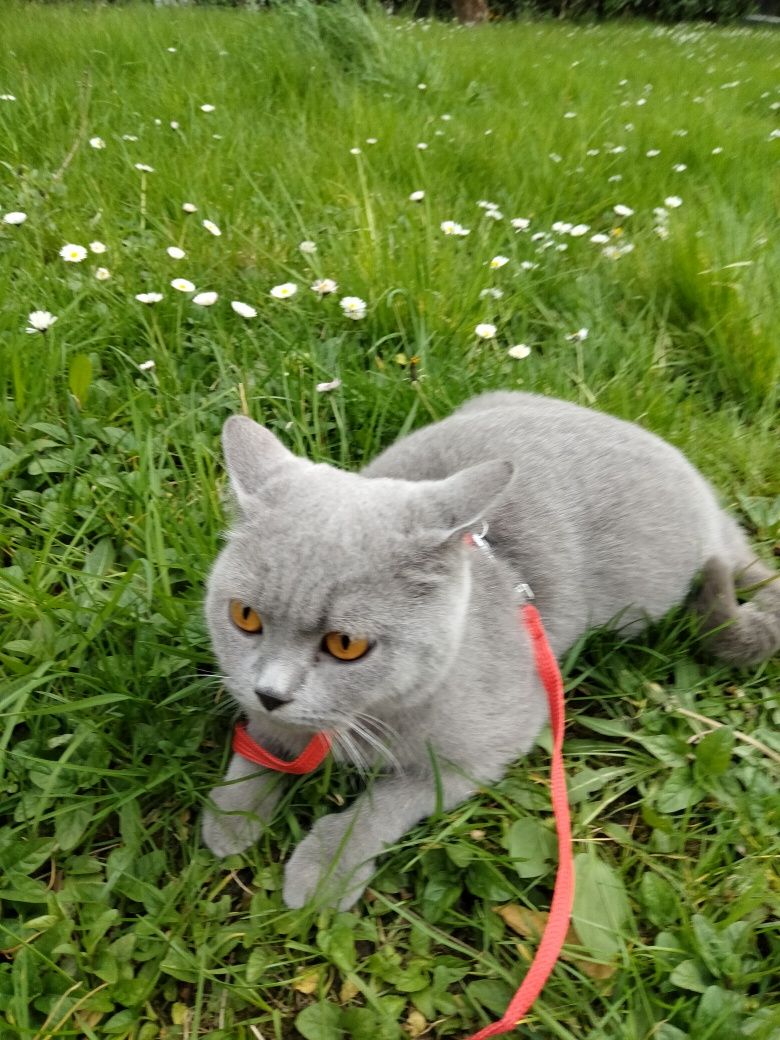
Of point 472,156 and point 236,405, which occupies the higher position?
point 472,156

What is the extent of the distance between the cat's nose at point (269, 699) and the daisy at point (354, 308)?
1268 mm

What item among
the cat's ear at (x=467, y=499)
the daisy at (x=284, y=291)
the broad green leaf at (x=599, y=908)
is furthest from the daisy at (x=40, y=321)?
the broad green leaf at (x=599, y=908)

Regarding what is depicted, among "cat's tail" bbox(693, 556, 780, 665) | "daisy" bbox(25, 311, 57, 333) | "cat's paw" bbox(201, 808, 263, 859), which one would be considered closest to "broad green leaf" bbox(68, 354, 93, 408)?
"daisy" bbox(25, 311, 57, 333)

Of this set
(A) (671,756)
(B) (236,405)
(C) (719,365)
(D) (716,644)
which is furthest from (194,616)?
(C) (719,365)

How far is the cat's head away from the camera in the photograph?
1012mm

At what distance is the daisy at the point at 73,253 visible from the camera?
2.00m

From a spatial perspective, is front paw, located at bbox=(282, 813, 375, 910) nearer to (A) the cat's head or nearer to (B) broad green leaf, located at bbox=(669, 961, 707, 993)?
(A) the cat's head

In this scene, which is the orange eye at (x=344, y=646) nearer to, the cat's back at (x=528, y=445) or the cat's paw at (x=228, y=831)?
the cat's paw at (x=228, y=831)

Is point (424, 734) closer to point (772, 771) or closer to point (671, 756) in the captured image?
point (671, 756)

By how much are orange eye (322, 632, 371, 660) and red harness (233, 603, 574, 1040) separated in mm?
157

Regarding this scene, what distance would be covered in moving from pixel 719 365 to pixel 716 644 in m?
1.03

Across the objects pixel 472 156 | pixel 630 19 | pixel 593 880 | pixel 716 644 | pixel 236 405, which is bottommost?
pixel 593 880

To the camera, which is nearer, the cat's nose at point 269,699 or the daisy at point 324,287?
the cat's nose at point 269,699

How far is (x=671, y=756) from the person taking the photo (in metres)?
1.34
